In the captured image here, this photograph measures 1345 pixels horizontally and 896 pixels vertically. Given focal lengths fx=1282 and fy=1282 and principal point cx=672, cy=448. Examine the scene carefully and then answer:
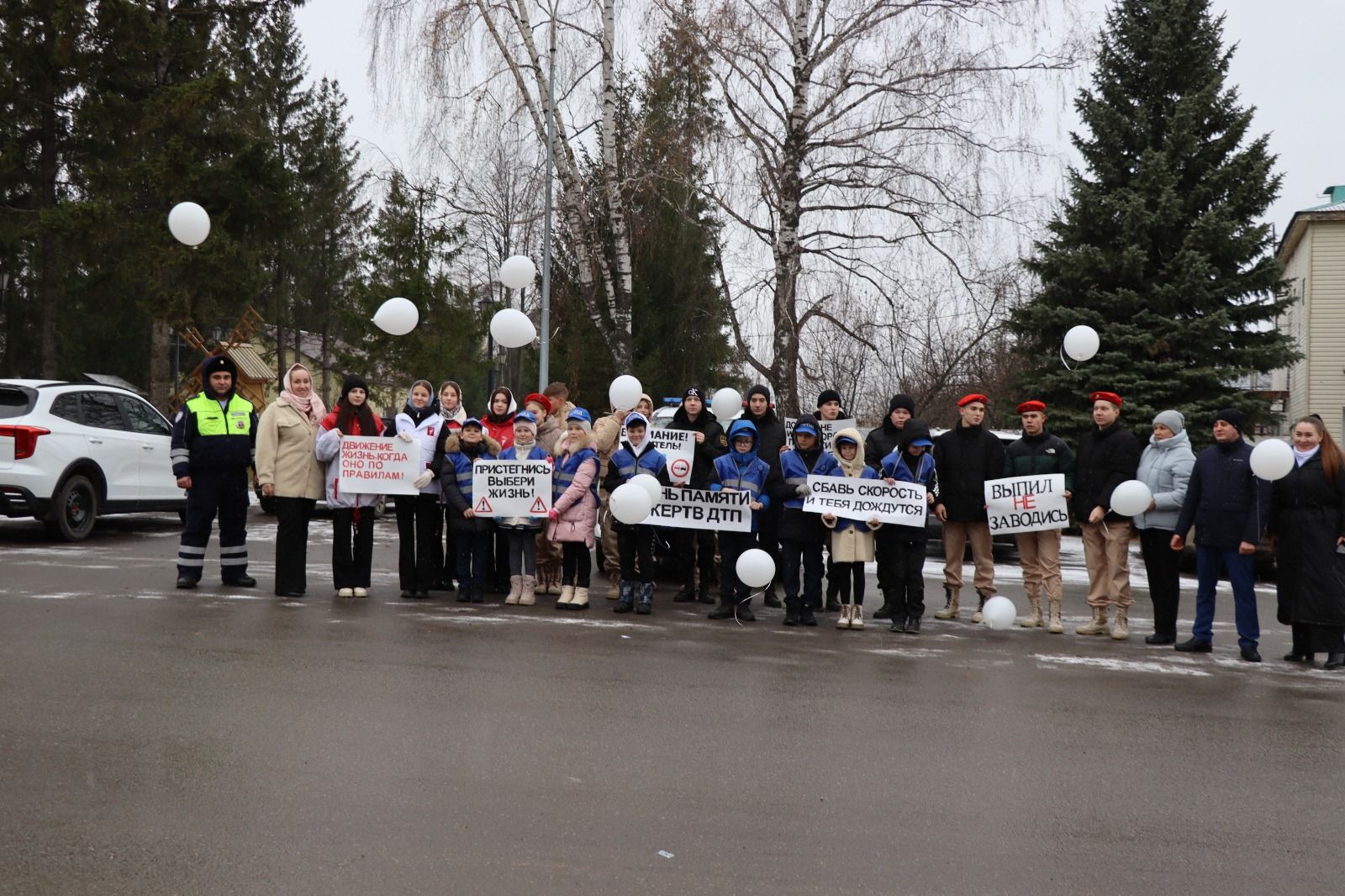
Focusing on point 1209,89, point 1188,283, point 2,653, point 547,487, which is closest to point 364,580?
point 547,487

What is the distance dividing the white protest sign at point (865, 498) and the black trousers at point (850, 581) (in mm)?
567

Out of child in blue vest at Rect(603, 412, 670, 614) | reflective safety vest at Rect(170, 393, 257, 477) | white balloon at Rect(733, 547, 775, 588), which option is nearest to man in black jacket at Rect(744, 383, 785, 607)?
white balloon at Rect(733, 547, 775, 588)

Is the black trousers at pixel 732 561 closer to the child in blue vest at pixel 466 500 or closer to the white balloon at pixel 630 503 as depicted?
the white balloon at pixel 630 503

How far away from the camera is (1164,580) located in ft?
35.9

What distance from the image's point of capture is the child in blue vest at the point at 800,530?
11141 millimetres

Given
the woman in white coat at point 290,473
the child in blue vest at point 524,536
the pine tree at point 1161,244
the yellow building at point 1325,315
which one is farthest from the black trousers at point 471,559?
the yellow building at point 1325,315

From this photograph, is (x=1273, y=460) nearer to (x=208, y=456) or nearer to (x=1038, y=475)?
(x=1038, y=475)

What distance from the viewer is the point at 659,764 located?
6.27m

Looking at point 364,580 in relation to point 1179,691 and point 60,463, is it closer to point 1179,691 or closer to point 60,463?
point 60,463

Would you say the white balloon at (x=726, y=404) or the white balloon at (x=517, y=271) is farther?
the white balloon at (x=517, y=271)

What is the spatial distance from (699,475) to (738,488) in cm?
66

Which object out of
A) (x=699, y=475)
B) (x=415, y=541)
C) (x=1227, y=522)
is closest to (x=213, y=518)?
(x=415, y=541)

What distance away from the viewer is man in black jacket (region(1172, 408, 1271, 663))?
1021 centimetres

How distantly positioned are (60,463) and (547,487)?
7.05m
